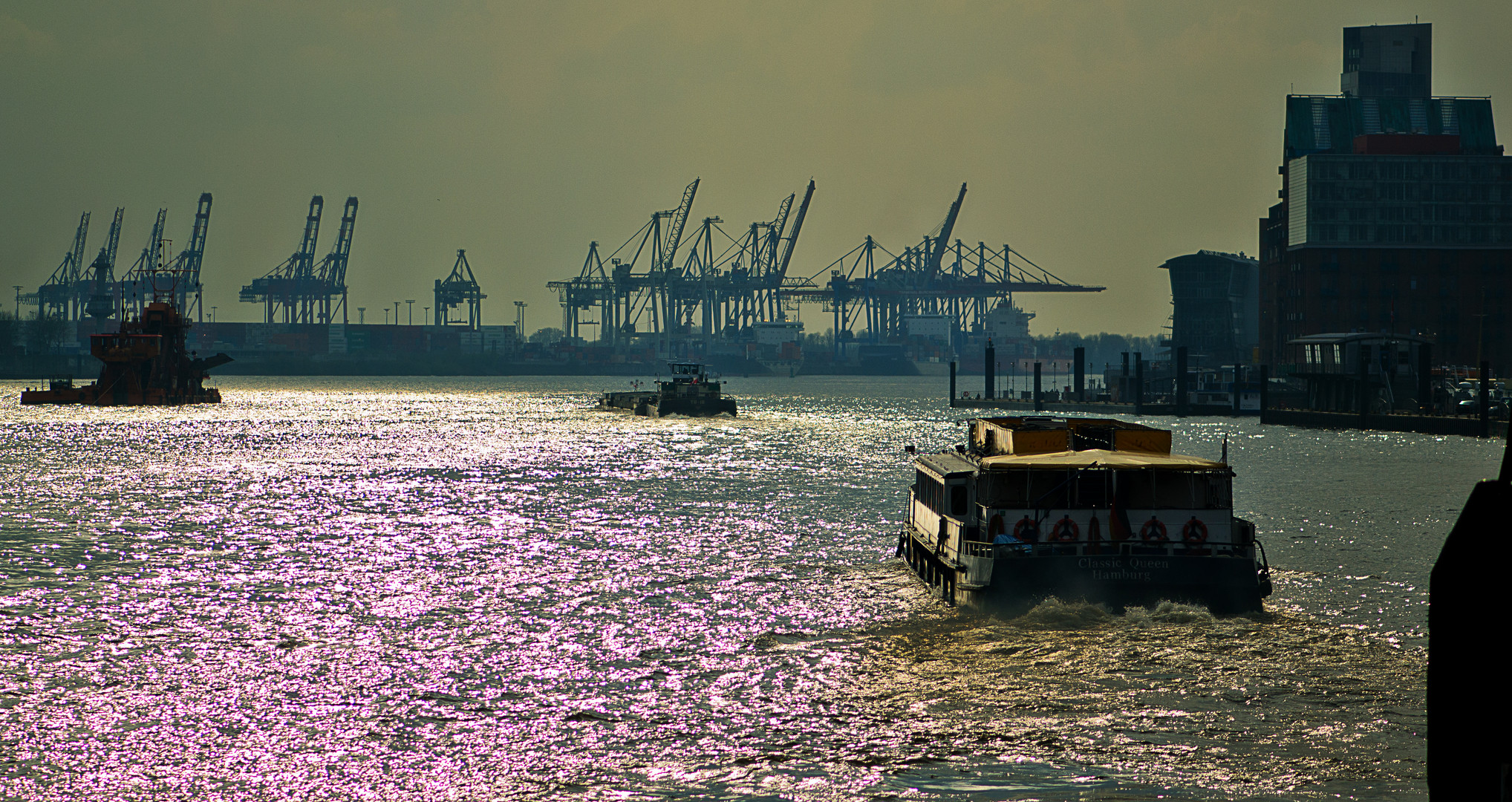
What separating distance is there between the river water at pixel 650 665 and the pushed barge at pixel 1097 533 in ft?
2.19

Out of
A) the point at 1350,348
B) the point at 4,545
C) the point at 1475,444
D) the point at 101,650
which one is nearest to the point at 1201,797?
Result: the point at 101,650

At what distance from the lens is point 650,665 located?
25234 mm

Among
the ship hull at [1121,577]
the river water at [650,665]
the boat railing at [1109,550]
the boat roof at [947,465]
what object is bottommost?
the river water at [650,665]

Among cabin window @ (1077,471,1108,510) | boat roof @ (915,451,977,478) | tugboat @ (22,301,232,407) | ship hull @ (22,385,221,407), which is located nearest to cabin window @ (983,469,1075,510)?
cabin window @ (1077,471,1108,510)

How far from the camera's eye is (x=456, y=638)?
1093 inches

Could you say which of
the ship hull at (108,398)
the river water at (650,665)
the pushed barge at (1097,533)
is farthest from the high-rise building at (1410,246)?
the pushed barge at (1097,533)

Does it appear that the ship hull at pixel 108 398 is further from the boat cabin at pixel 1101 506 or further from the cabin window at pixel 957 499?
the boat cabin at pixel 1101 506

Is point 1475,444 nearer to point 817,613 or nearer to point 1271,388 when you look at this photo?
point 1271,388

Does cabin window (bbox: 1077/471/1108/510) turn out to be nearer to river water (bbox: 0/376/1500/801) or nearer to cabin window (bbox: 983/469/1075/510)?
cabin window (bbox: 983/469/1075/510)

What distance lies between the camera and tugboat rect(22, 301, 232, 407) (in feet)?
542

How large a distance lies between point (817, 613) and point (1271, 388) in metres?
132

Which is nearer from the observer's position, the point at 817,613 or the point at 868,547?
the point at 817,613

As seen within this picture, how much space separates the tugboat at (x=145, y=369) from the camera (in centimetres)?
16525

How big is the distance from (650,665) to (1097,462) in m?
10.1
